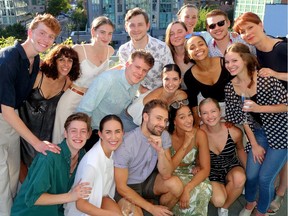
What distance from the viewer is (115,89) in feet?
12.2

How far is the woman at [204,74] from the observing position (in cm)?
379

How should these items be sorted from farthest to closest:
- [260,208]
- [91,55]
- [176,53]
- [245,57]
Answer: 1. [176,53]
2. [91,55]
3. [260,208]
4. [245,57]

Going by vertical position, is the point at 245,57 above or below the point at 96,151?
above

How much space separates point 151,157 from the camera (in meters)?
3.50

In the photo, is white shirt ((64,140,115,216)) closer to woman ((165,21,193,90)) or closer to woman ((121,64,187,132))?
woman ((121,64,187,132))

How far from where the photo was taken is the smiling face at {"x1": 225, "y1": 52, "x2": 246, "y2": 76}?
11.0ft

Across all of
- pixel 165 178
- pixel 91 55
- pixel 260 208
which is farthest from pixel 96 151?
pixel 260 208

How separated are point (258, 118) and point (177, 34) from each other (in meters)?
1.53

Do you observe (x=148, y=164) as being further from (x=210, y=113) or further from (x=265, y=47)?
(x=265, y=47)

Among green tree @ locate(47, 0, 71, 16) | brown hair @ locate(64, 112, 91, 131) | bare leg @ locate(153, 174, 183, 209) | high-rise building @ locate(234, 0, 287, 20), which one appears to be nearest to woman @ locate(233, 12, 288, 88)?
bare leg @ locate(153, 174, 183, 209)

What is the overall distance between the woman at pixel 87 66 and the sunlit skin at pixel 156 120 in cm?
95

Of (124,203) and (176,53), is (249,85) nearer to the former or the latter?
(176,53)

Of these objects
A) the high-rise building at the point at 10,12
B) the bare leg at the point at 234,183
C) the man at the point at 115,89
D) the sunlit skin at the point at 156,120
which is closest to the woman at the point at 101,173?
the sunlit skin at the point at 156,120

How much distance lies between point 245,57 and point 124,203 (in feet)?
6.52
